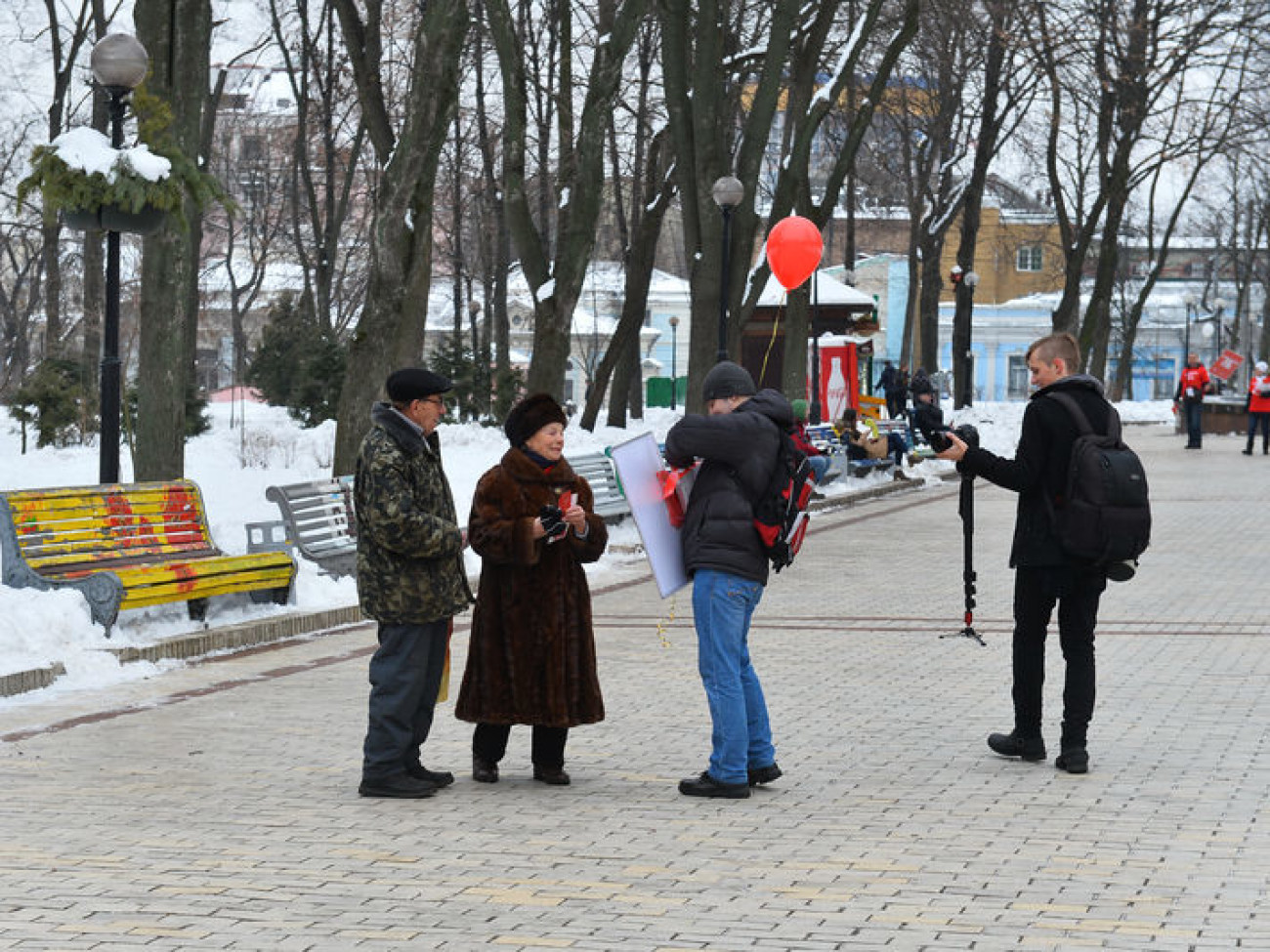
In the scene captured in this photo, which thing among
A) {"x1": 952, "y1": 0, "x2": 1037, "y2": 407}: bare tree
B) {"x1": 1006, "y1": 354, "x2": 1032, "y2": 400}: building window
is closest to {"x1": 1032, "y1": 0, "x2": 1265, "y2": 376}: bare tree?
{"x1": 952, "y1": 0, "x2": 1037, "y2": 407}: bare tree

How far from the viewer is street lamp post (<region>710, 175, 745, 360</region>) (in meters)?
23.7

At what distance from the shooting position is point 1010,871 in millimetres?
6461

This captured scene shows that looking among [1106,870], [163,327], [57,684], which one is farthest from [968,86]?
[1106,870]

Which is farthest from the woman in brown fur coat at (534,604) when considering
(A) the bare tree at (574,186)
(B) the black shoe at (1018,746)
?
(A) the bare tree at (574,186)

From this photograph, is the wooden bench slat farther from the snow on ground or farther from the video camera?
the video camera

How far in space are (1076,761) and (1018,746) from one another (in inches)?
12.9

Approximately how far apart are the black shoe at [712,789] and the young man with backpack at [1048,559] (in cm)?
135

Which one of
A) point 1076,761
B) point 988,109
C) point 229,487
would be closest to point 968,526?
point 1076,761

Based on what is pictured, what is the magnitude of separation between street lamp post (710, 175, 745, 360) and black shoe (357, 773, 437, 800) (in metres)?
16.3

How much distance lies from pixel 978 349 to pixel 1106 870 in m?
95.0

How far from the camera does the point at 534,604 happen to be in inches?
312

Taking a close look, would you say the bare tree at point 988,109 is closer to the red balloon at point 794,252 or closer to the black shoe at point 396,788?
the red balloon at point 794,252

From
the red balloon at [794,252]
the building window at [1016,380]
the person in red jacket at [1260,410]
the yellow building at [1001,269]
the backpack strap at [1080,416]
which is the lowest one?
the building window at [1016,380]

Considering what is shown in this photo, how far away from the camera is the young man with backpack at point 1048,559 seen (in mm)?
8273
